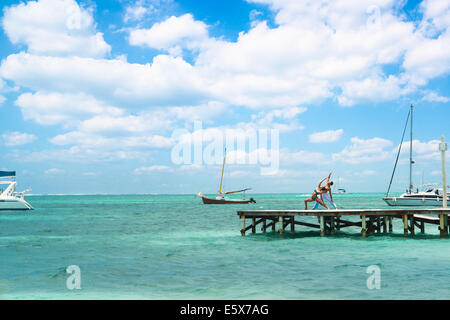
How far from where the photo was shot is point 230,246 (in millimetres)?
23812

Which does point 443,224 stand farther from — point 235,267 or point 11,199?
point 11,199

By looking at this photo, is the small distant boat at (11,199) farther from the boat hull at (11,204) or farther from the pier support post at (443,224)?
the pier support post at (443,224)

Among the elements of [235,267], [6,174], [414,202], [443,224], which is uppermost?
[6,174]

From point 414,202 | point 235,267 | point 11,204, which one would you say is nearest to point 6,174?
point 11,204

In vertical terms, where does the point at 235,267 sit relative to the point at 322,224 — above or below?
below

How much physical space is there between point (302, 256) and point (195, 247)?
6.87 m

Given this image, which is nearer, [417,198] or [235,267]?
[235,267]

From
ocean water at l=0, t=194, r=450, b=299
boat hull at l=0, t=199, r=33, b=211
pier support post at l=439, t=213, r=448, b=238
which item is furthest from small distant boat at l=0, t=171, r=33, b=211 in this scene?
pier support post at l=439, t=213, r=448, b=238

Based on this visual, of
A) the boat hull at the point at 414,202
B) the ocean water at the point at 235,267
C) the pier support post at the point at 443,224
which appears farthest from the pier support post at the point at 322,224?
the boat hull at the point at 414,202

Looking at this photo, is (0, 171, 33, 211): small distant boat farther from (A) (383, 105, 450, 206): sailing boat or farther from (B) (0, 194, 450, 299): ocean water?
(A) (383, 105, 450, 206): sailing boat
